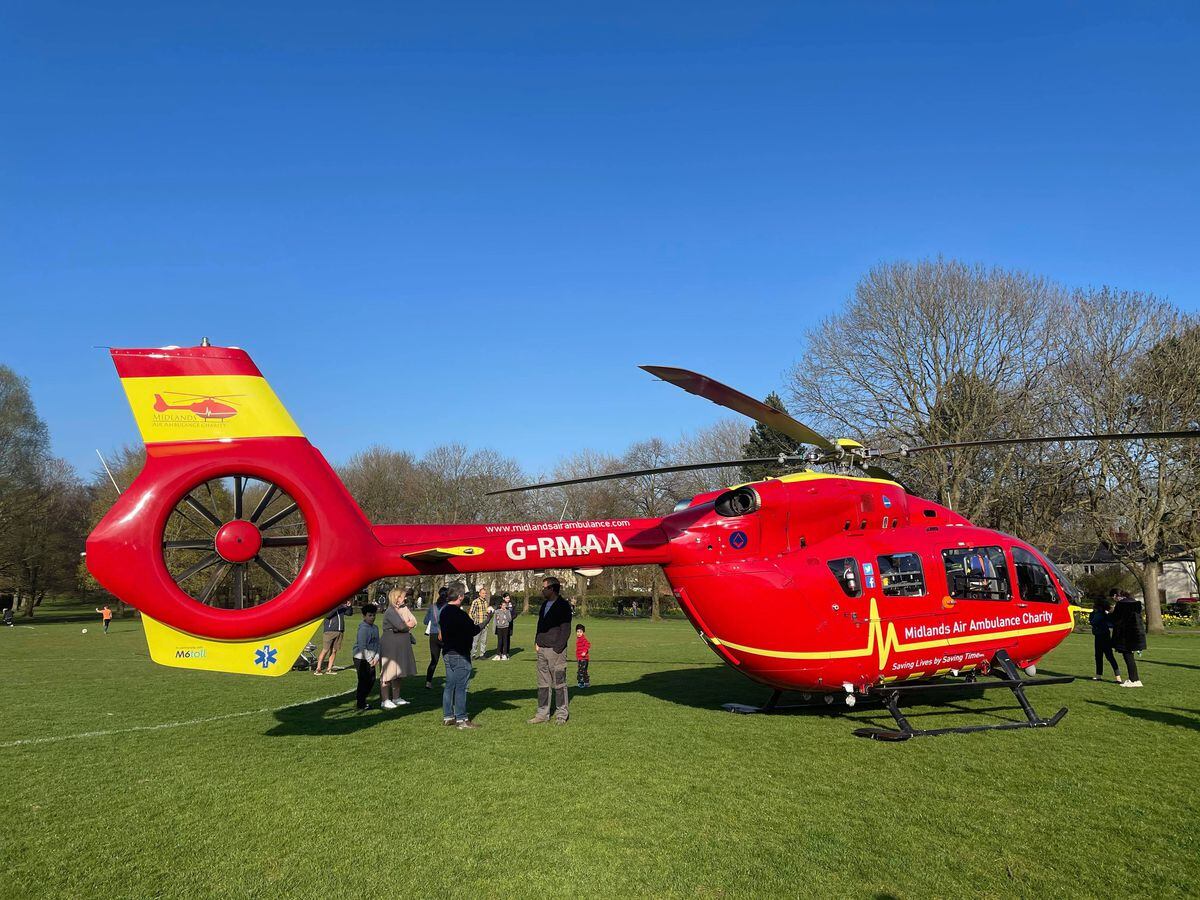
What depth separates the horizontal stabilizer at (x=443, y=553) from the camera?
31.6 feet

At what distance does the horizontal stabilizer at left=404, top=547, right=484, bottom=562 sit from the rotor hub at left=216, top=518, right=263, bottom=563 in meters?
1.80

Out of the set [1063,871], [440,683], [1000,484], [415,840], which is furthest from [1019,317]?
[415,840]

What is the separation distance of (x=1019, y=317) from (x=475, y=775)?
32461 millimetres

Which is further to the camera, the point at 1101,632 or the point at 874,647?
the point at 1101,632

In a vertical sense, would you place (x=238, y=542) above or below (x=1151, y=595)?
above

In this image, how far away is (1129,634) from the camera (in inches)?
534

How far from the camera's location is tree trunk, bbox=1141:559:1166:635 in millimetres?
29234

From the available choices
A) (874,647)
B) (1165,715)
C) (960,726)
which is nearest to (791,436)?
(874,647)

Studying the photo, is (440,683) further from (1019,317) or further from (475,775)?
(1019,317)

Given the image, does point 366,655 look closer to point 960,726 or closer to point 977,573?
point 960,726

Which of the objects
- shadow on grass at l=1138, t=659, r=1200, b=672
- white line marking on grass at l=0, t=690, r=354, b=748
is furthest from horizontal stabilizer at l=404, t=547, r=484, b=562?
shadow on grass at l=1138, t=659, r=1200, b=672

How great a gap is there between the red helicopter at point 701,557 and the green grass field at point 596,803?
1.14 meters

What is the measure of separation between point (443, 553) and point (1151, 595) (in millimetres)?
31555

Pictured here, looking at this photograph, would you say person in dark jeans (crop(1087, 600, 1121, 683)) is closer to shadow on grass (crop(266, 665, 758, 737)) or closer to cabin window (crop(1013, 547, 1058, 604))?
cabin window (crop(1013, 547, 1058, 604))
